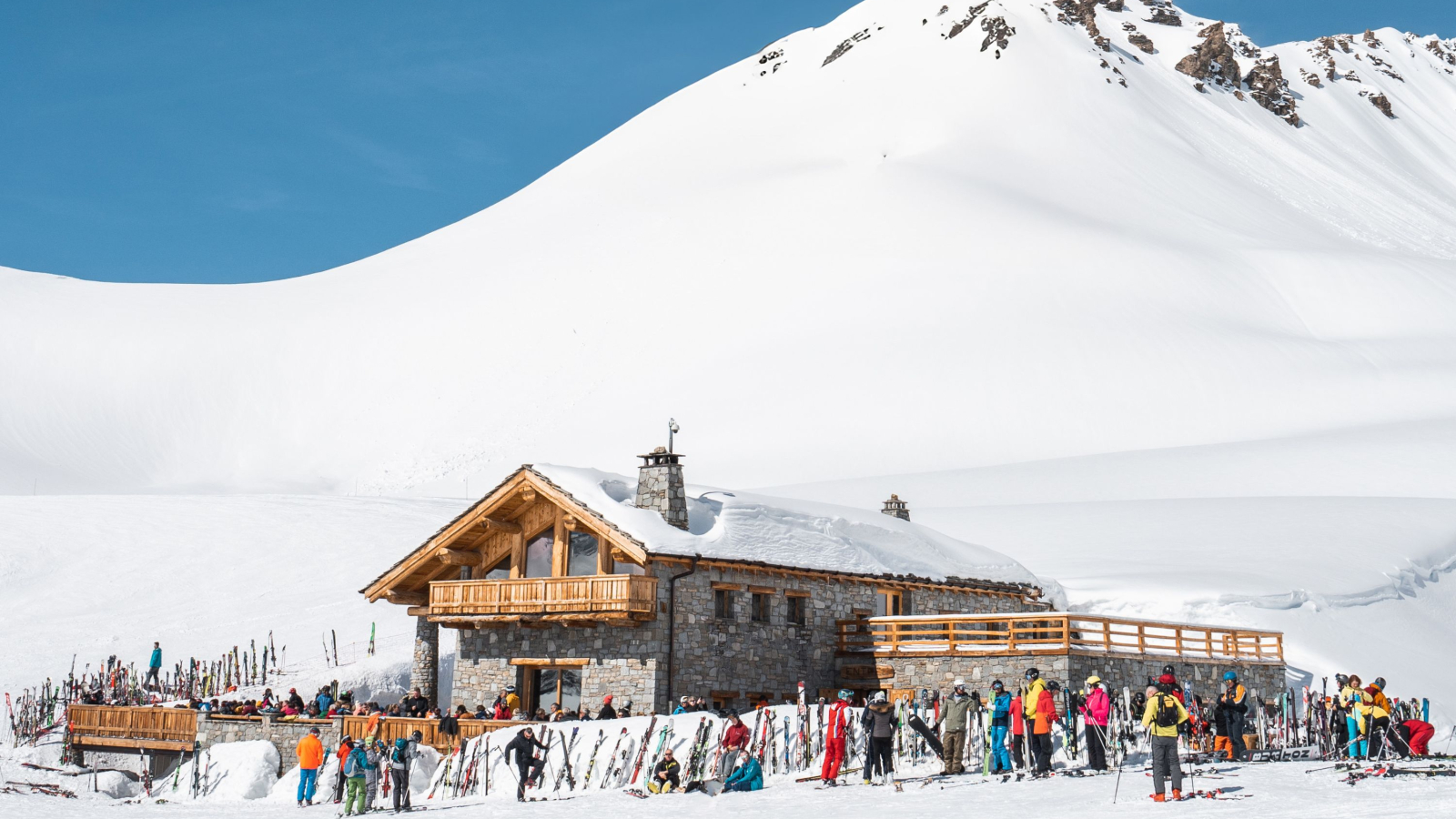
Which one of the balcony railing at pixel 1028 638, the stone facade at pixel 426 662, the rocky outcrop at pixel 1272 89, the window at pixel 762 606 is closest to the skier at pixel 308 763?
the stone facade at pixel 426 662

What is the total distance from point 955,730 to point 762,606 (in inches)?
368

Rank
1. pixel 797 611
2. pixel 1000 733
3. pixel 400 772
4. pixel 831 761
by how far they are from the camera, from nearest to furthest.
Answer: pixel 1000 733, pixel 831 761, pixel 400 772, pixel 797 611

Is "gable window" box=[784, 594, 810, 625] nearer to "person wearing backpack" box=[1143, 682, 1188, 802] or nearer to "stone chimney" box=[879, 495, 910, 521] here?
"stone chimney" box=[879, 495, 910, 521]

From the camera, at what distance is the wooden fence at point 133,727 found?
89.4 ft

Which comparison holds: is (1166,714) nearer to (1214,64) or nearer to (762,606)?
(762,606)

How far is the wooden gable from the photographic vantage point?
27.1 metres

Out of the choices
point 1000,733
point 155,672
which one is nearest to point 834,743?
point 1000,733

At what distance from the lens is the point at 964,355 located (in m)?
78.2

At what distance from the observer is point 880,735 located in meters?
18.6

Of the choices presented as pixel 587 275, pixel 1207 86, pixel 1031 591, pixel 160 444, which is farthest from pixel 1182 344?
pixel 1207 86

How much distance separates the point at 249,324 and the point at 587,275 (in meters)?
22.6

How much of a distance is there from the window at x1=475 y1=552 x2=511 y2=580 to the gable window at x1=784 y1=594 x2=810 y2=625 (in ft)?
18.0

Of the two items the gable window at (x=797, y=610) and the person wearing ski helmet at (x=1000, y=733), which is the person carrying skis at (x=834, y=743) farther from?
the gable window at (x=797, y=610)

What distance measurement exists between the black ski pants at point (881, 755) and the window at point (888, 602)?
10507mm
